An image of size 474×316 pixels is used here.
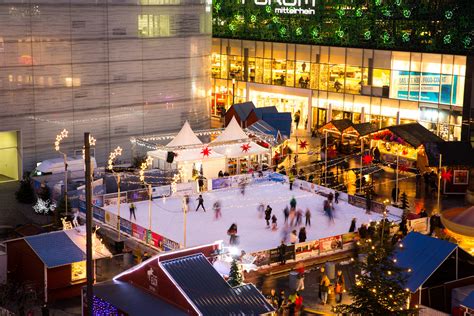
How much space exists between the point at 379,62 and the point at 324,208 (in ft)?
78.6

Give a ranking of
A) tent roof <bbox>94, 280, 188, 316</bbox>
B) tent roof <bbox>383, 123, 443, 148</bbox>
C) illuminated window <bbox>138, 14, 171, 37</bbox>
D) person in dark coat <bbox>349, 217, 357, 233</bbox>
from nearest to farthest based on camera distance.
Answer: tent roof <bbox>94, 280, 188, 316</bbox>
person in dark coat <bbox>349, 217, 357, 233</bbox>
tent roof <bbox>383, 123, 443, 148</bbox>
illuminated window <bbox>138, 14, 171, 37</bbox>

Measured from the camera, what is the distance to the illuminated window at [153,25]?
180 feet

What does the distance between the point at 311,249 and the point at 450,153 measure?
16.4 m

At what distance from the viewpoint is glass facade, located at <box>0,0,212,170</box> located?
162 ft

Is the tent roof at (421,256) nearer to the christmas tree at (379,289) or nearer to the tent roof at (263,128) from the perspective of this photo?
the christmas tree at (379,289)

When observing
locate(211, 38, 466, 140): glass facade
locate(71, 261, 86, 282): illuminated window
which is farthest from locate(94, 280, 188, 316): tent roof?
locate(211, 38, 466, 140): glass facade

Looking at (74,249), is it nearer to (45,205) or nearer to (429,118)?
(45,205)

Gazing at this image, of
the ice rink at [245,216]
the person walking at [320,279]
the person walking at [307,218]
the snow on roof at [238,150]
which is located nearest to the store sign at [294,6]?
the snow on roof at [238,150]

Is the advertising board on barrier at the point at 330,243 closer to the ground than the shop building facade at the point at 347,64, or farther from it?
closer to the ground

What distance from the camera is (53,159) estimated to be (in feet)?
162

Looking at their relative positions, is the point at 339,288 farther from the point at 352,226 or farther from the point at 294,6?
the point at 294,6

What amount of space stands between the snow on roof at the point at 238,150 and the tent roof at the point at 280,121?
7.12 metres

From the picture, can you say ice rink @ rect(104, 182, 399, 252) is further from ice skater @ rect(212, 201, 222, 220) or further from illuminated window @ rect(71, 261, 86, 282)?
illuminated window @ rect(71, 261, 86, 282)

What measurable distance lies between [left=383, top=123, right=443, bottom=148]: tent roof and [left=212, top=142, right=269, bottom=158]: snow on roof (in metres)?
8.48
